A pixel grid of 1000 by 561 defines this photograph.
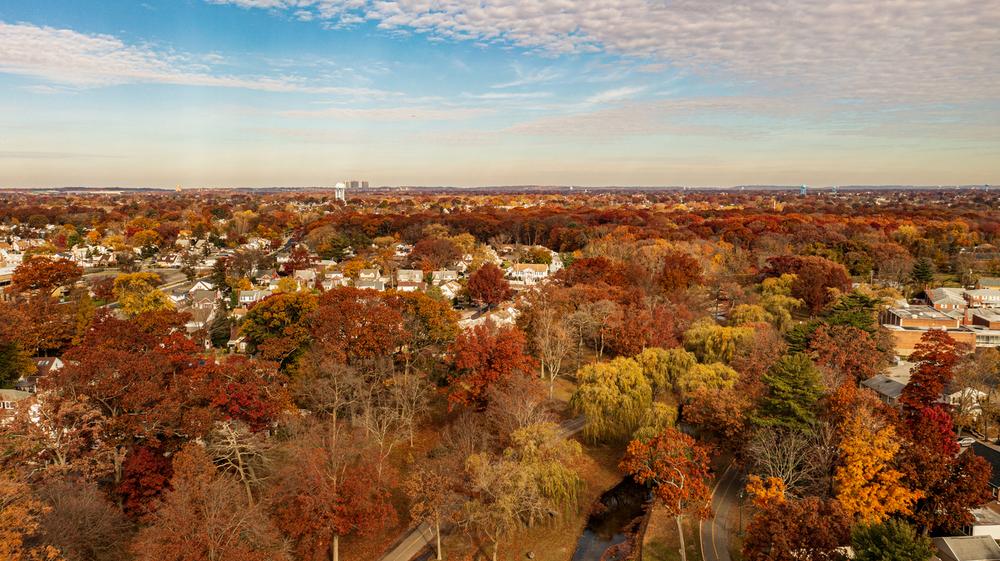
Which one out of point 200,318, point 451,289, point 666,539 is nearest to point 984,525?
point 666,539

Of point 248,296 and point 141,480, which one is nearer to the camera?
point 141,480

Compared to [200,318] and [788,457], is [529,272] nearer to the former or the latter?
[200,318]

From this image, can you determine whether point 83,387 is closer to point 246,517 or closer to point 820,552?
point 246,517

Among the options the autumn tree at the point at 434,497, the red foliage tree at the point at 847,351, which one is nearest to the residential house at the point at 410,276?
the red foliage tree at the point at 847,351

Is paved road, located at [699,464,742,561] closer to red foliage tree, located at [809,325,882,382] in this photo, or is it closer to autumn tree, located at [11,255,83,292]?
red foliage tree, located at [809,325,882,382]

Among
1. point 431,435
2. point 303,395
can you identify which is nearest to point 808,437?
point 431,435

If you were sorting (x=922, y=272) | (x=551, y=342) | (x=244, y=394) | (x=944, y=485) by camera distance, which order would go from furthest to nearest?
(x=922, y=272)
(x=551, y=342)
(x=244, y=394)
(x=944, y=485)
